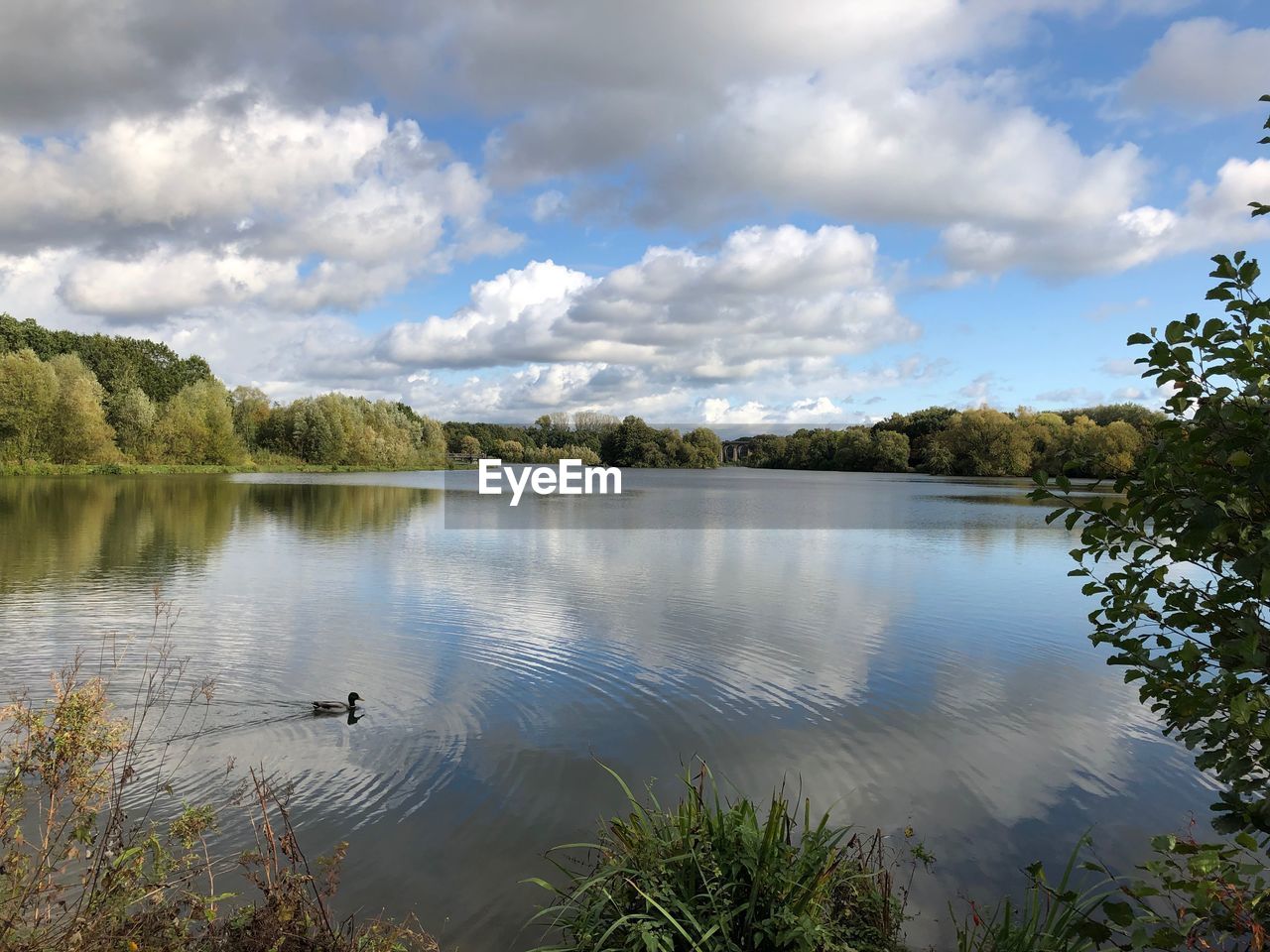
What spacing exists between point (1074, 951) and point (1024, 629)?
39.9 feet

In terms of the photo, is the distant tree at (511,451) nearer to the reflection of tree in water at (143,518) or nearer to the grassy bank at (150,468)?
the grassy bank at (150,468)

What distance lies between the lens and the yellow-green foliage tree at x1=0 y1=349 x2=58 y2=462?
5856 cm

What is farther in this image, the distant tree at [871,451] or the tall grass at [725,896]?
the distant tree at [871,451]

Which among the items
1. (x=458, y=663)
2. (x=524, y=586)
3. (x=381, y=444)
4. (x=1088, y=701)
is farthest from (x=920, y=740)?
(x=381, y=444)

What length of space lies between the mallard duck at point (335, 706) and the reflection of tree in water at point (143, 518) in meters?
A: 11.1

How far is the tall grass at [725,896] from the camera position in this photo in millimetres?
4055

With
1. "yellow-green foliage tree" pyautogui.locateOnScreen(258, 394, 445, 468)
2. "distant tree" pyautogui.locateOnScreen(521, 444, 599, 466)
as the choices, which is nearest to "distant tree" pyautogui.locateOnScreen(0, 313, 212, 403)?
"yellow-green foliage tree" pyautogui.locateOnScreen(258, 394, 445, 468)

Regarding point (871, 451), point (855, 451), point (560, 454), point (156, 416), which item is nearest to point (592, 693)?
point (156, 416)

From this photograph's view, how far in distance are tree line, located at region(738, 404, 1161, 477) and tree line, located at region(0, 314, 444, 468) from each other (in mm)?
77341

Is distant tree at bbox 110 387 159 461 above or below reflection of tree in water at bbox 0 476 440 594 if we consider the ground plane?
above

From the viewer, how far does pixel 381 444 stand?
105 metres

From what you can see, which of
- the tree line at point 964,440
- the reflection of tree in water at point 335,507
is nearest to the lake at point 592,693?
the reflection of tree in water at point 335,507

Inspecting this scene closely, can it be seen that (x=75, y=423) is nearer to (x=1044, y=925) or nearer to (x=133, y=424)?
(x=133, y=424)

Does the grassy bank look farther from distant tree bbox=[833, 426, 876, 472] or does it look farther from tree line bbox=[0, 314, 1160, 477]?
distant tree bbox=[833, 426, 876, 472]
